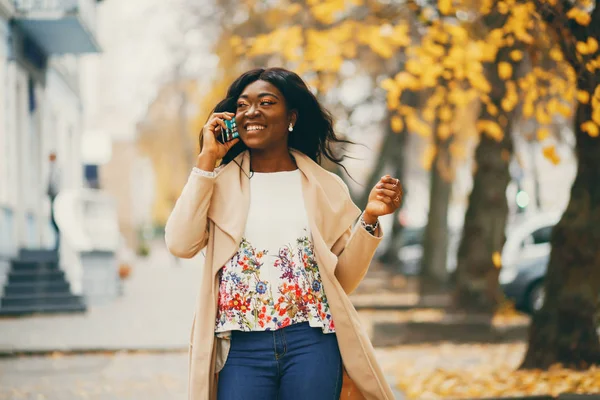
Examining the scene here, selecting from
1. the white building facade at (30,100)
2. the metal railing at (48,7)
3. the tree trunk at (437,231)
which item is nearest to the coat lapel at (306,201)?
the white building facade at (30,100)

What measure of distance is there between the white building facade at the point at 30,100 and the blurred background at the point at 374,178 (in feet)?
0.23

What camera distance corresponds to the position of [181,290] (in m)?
22.7

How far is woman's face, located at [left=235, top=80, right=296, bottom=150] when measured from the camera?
12.1 feet

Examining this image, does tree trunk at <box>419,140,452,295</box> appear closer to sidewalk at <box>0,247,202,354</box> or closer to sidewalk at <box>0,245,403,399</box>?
sidewalk at <box>0,245,403,399</box>

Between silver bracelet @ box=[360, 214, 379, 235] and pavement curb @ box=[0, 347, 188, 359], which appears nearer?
silver bracelet @ box=[360, 214, 379, 235]

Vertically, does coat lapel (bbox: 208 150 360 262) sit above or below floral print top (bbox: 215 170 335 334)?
above

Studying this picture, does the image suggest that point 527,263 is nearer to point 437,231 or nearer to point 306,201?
point 437,231

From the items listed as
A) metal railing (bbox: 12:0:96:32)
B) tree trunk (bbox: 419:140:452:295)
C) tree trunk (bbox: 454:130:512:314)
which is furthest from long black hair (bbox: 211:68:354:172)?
tree trunk (bbox: 419:140:452:295)

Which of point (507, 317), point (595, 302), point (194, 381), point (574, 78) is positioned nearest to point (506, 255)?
point (507, 317)

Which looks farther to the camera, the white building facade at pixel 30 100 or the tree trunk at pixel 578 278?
the white building facade at pixel 30 100

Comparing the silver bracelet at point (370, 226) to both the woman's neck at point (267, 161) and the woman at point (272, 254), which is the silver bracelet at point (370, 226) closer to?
the woman at point (272, 254)

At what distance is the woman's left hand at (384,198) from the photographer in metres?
3.70

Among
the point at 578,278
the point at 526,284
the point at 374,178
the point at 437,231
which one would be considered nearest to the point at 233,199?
the point at 578,278

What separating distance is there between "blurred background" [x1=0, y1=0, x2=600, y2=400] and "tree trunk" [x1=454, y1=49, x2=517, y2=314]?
3 centimetres
